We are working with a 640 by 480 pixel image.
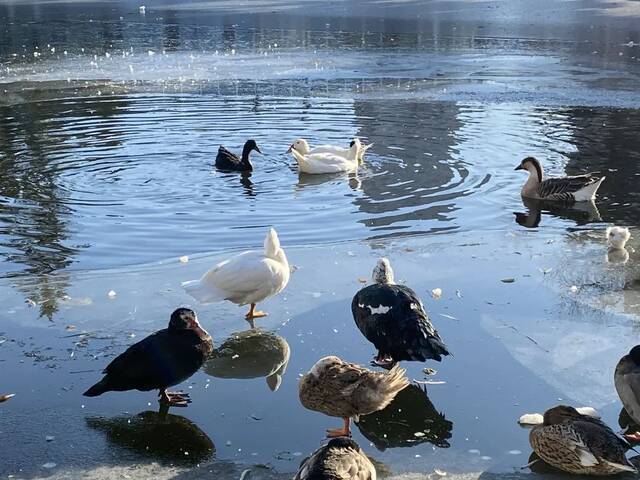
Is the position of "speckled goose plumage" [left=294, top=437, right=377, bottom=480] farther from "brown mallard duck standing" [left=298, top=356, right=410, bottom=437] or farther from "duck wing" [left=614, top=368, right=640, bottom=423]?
"duck wing" [left=614, top=368, right=640, bottom=423]

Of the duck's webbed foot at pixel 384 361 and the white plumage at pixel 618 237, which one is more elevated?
the white plumage at pixel 618 237

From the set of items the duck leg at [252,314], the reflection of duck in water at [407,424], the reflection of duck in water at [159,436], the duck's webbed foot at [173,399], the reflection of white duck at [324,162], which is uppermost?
the reflection of white duck at [324,162]

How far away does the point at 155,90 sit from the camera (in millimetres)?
19906

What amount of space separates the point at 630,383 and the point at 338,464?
1948 millimetres

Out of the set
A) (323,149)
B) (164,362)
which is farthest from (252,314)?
(323,149)

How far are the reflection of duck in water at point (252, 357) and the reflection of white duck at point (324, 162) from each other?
6175 mm

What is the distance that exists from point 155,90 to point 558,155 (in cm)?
990

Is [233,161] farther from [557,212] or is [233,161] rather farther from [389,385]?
[389,385]

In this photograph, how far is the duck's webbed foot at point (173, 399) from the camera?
5457 mm

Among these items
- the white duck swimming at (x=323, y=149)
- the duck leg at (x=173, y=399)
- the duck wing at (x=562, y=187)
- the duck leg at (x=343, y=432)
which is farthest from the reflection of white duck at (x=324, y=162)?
the duck leg at (x=343, y=432)

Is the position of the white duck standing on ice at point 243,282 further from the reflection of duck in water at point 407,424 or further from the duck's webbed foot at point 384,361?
the reflection of duck in water at point 407,424

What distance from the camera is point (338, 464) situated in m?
4.07

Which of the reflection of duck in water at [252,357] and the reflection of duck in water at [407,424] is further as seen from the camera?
the reflection of duck in water at [252,357]

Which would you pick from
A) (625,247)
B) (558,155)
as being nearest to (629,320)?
(625,247)
